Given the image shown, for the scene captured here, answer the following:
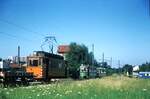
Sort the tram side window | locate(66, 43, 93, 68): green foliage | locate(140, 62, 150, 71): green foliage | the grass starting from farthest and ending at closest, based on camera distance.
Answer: locate(140, 62, 150, 71): green foliage → locate(66, 43, 93, 68): green foliage → the tram side window → the grass

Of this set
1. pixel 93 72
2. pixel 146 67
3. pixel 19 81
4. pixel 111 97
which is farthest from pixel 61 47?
pixel 111 97

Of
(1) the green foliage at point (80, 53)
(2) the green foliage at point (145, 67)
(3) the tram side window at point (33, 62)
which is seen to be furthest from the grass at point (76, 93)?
(2) the green foliage at point (145, 67)

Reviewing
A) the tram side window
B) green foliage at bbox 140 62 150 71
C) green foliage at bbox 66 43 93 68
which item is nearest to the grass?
the tram side window

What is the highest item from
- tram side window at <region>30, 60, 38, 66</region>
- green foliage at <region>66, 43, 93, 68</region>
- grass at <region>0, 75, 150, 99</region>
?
green foliage at <region>66, 43, 93, 68</region>

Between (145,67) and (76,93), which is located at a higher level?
(145,67)

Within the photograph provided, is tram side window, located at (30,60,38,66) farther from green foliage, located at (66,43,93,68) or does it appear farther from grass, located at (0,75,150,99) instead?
green foliage, located at (66,43,93,68)

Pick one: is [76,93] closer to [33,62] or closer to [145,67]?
[33,62]

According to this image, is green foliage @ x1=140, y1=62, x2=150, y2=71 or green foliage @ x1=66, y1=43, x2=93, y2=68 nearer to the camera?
green foliage @ x1=66, y1=43, x2=93, y2=68

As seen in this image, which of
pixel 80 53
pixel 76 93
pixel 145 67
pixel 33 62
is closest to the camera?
pixel 76 93

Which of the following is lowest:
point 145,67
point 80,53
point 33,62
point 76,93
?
point 76,93

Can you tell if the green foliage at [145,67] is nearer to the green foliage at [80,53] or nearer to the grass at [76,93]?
the green foliage at [80,53]

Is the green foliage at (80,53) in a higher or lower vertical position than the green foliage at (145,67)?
higher

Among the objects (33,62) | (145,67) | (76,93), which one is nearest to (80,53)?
(145,67)

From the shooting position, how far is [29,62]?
3953 cm
